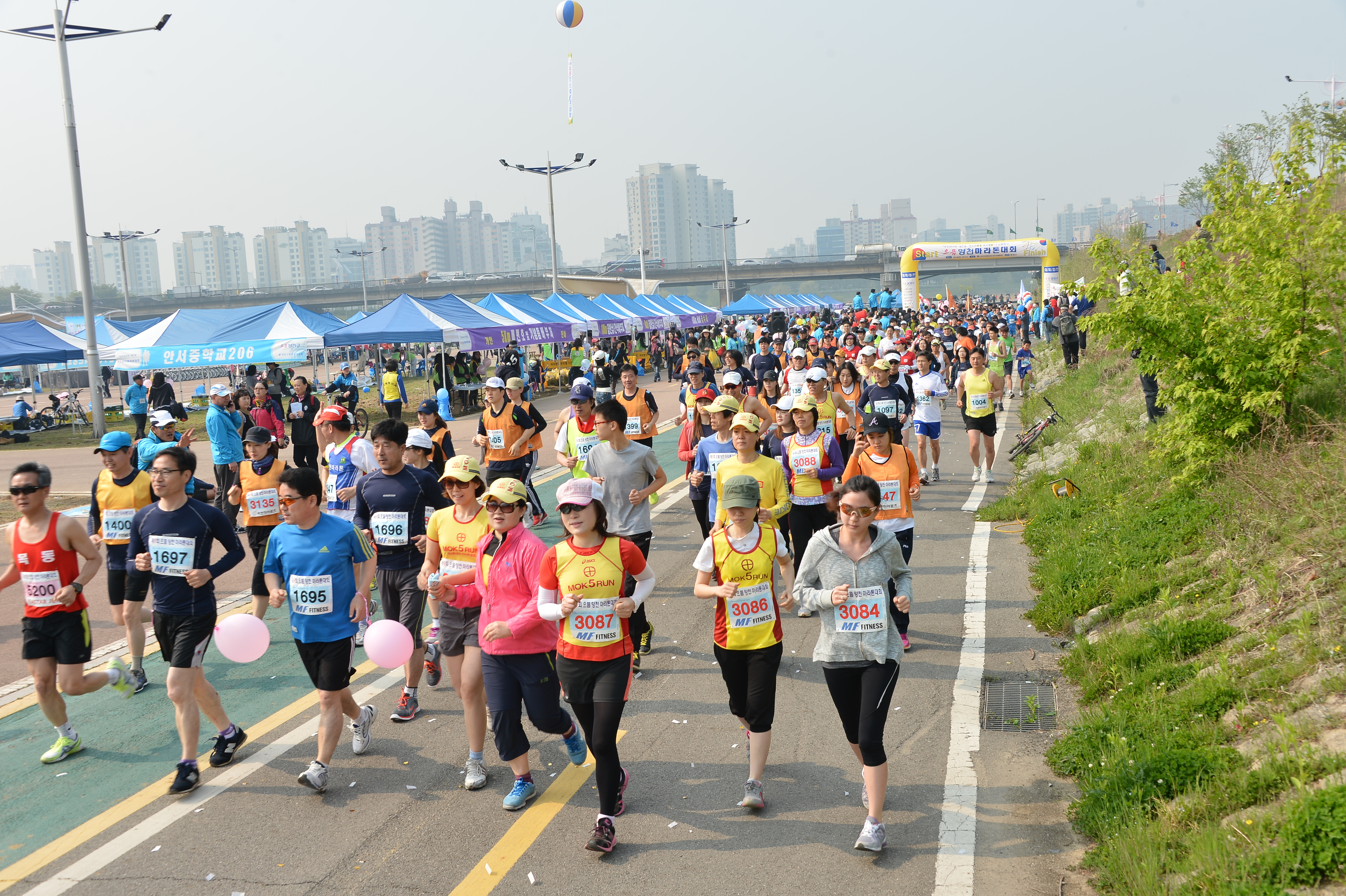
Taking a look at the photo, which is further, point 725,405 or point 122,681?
point 725,405

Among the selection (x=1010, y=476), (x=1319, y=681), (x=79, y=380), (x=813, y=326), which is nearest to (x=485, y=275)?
(x=79, y=380)

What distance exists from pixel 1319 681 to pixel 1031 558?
5274 millimetres

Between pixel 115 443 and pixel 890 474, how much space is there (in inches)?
224

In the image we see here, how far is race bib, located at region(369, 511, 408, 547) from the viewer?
6.70 meters

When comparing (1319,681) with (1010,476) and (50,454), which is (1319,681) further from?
(50,454)

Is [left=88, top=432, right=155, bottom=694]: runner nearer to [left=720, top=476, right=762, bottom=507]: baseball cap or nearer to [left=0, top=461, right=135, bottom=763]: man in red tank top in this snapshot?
[left=0, top=461, right=135, bottom=763]: man in red tank top

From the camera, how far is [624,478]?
7602mm

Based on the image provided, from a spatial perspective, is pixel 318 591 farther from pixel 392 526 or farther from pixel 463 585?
pixel 392 526

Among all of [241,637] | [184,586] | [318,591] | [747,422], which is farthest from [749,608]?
[184,586]

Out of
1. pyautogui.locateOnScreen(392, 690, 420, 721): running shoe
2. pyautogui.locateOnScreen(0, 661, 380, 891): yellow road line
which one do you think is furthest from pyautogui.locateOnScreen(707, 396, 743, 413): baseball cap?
pyautogui.locateOnScreen(0, 661, 380, 891): yellow road line

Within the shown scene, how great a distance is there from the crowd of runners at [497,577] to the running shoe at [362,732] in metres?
0.01

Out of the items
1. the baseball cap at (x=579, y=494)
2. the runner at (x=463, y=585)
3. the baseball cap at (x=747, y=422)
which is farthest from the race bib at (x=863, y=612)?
the baseball cap at (x=747, y=422)

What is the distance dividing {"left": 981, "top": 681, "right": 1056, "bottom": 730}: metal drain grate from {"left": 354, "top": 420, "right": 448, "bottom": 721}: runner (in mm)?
3731

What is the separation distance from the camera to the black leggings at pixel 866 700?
480 centimetres
